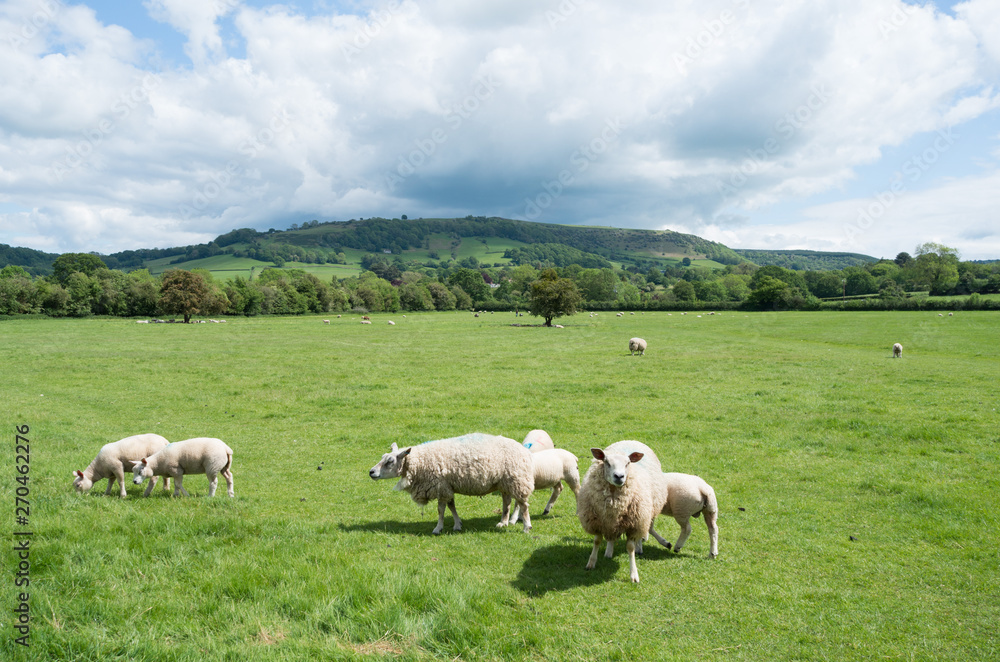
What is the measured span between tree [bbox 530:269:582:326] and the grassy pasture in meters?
48.7

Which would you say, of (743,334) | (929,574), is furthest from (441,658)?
(743,334)

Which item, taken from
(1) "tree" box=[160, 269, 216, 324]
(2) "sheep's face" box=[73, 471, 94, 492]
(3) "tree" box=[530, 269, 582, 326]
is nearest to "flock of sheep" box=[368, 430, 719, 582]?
(2) "sheep's face" box=[73, 471, 94, 492]

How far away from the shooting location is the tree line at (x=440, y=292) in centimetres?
8225

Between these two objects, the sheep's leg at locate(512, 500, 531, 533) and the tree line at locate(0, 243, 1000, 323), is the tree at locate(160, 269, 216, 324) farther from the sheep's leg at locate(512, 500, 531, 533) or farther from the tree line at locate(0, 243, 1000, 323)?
the sheep's leg at locate(512, 500, 531, 533)

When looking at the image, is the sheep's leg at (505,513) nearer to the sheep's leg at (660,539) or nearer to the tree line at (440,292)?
the sheep's leg at (660,539)

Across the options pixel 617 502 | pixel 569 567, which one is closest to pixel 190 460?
pixel 569 567

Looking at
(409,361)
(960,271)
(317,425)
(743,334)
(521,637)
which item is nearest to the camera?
(521,637)

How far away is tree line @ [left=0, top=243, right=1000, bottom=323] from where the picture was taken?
3238 inches

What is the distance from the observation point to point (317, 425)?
17766 mm

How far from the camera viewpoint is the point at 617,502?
752 centimetres

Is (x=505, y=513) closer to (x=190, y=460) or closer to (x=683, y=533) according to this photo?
(x=683, y=533)

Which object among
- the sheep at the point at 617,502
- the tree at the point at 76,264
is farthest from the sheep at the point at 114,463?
the tree at the point at 76,264

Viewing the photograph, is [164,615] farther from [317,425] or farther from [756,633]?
[317,425]

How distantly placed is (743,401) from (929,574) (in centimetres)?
1358
